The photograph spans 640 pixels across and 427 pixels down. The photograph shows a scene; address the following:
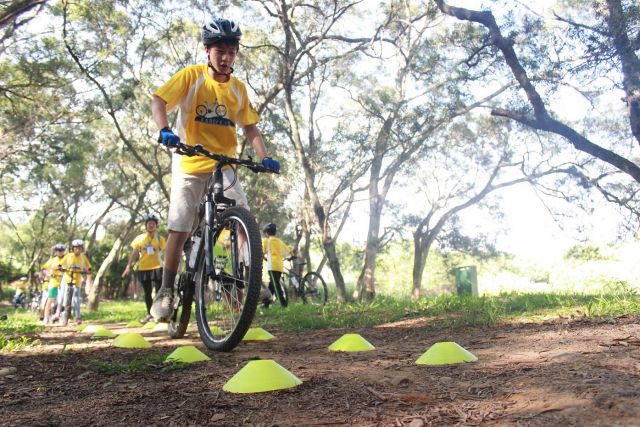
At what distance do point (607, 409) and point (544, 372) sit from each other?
1.81 ft

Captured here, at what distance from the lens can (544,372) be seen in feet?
6.73

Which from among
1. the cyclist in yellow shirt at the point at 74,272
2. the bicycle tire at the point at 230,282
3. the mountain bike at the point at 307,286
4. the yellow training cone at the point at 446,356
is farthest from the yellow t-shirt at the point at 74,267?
the yellow training cone at the point at 446,356

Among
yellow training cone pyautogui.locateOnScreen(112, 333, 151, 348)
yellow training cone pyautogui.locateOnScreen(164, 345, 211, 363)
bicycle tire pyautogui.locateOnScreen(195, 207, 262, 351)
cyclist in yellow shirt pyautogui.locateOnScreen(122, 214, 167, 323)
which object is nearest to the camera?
yellow training cone pyautogui.locateOnScreen(164, 345, 211, 363)

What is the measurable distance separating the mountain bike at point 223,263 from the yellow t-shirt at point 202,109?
0.93ft

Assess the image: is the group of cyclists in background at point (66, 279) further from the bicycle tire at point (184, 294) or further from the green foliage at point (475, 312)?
the bicycle tire at point (184, 294)

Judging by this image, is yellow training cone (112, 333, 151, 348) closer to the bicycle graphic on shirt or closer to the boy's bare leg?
the boy's bare leg

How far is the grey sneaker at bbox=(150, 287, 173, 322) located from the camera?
3967 millimetres

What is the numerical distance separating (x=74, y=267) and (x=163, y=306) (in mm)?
6536

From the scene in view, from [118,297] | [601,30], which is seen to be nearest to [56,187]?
[118,297]

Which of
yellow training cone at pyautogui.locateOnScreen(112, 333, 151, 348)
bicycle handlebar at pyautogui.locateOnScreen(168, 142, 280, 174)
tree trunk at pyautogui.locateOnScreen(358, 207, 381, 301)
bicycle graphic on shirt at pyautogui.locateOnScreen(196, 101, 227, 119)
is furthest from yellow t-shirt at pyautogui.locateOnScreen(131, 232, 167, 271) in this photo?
tree trunk at pyautogui.locateOnScreen(358, 207, 381, 301)

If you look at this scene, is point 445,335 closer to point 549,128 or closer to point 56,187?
point 549,128

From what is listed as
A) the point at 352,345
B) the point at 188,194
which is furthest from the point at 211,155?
the point at 352,345

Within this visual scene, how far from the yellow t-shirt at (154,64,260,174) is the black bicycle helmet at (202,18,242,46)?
0.32 m

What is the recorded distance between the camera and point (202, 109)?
388cm
